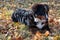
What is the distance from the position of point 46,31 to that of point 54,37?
1.39 ft

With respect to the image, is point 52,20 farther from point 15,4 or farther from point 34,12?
point 15,4

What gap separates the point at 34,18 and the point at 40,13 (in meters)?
0.19

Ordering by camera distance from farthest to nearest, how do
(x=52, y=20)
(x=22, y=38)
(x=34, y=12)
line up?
(x=52, y=20) → (x=34, y=12) → (x=22, y=38)

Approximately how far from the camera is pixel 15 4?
9.15m

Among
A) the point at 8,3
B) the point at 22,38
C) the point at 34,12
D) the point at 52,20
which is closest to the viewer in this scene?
the point at 22,38

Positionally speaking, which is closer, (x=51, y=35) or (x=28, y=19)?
(x=51, y=35)

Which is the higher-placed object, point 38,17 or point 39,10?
point 39,10

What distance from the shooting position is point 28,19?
6.17 meters

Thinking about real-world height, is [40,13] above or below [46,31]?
above

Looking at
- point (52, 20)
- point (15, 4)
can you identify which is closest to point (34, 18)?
point (52, 20)

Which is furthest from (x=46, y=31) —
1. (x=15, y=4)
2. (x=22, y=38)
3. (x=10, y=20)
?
(x=15, y=4)

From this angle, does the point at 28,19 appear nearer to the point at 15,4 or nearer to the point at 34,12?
the point at 34,12

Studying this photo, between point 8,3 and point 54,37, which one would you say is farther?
point 8,3

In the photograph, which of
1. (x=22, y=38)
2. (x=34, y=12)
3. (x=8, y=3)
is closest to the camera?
(x=22, y=38)
